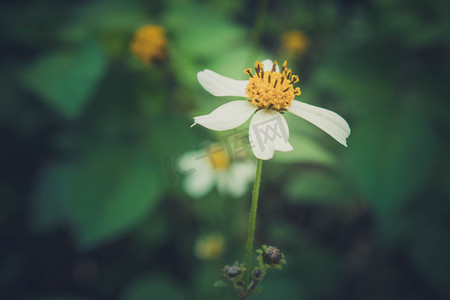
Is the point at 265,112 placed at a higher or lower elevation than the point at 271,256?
higher

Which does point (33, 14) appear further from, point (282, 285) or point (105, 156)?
point (282, 285)

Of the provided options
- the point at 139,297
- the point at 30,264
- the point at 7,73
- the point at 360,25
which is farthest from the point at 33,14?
the point at 360,25

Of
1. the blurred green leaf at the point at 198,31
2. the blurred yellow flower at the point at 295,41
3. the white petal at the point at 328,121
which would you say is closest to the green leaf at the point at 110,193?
the blurred green leaf at the point at 198,31

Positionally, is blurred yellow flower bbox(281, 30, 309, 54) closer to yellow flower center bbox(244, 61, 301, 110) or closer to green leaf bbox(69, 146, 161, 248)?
green leaf bbox(69, 146, 161, 248)

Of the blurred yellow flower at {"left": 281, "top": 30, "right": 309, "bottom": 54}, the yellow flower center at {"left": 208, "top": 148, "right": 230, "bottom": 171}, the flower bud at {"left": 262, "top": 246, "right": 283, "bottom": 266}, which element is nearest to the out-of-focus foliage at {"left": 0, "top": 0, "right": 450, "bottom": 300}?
the yellow flower center at {"left": 208, "top": 148, "right": 230, "bottom": 171}

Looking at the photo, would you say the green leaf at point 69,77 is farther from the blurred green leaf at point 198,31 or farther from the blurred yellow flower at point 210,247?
the blurred yellow flower at point 210,247

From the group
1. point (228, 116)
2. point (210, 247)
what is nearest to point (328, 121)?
point (228, 116)

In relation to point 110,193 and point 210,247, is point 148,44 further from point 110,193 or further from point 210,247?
point 210,247
